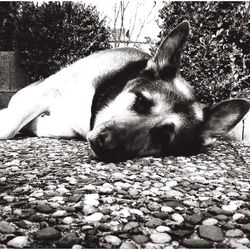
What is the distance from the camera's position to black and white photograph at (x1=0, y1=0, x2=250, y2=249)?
2.13 meters

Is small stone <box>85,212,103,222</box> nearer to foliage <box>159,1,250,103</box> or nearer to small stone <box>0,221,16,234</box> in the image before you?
small stone <box>0,221,16,234</box>

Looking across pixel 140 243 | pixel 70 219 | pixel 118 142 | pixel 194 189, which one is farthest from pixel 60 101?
pixel 140 243

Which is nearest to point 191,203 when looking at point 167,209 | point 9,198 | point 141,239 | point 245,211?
point 167,209

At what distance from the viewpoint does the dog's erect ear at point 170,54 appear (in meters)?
3.92

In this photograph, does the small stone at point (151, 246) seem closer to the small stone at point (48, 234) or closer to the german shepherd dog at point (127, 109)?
the small stone at point (48, 234)

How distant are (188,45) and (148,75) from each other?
210cm

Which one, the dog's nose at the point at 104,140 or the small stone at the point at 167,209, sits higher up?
the dog's nose at the point at 104,140

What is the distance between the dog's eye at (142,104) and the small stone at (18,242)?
211 centimetres

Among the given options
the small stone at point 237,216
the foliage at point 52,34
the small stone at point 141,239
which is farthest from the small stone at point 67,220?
the foliage at point 52,34

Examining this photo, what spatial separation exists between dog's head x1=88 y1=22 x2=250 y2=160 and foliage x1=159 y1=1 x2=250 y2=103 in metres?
1.60

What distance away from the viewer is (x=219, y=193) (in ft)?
9.37

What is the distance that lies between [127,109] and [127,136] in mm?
427

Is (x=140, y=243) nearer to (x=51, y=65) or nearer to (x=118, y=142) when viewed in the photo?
(x=118, y=142)

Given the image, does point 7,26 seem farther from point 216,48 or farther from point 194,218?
point 194,218
